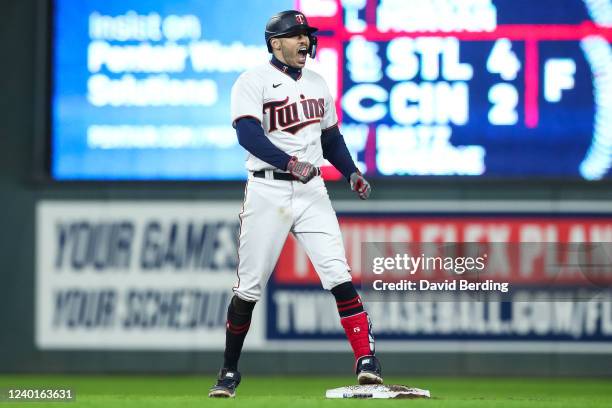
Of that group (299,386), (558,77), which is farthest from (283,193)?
(558,77)

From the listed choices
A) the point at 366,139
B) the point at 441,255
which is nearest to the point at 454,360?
the point at 441,255

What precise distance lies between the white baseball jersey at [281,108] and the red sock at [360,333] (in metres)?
0.81

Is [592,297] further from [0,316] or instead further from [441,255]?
[0,316]

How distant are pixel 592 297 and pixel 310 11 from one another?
2.82 meters

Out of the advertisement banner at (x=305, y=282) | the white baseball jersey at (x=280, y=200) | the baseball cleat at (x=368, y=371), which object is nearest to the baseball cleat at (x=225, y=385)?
the white baseball jersey at (x=280, y=200)

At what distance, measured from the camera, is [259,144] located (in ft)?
22.3

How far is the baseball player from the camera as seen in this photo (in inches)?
270

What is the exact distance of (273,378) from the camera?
983cm

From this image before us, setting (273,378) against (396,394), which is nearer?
(396,394)

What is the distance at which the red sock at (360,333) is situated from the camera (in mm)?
6840

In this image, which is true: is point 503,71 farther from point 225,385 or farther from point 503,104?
point 225,385

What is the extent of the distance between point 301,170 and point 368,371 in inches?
40.6

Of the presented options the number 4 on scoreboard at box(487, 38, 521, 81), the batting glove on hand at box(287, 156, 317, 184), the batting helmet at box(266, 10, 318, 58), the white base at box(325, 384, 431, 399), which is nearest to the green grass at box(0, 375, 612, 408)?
the white base at box(325, 384, 431, 399)

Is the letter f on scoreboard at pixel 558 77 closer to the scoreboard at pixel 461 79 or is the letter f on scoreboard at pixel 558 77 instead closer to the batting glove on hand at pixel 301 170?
the scoreboard at pixel 461 79
